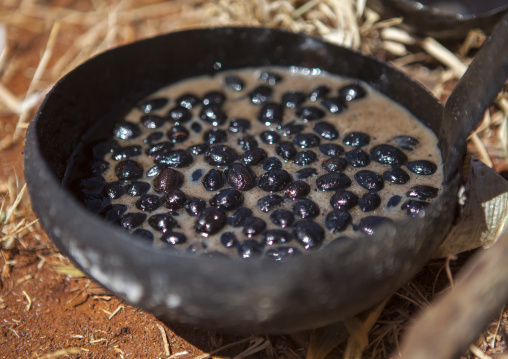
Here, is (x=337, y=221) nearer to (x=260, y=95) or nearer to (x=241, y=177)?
(x=241, y=177)

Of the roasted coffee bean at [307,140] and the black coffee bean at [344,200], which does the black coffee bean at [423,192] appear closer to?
the black coffee bean at [344,200]

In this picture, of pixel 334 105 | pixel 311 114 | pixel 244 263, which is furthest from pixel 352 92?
pixel 244 263

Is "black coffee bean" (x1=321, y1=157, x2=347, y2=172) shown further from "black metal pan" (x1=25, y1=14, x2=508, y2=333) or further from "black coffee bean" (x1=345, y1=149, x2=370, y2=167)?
"black metal pan" (x1=25, y1=14, x2=508, y2=333)

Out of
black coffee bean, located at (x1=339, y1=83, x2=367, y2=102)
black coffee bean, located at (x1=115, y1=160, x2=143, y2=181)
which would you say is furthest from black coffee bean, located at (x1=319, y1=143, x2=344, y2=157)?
black coffee bean, located at (x1=115, y1=160, x2=143, y2=181)

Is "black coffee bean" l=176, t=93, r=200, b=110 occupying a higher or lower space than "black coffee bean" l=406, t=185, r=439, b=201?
lower

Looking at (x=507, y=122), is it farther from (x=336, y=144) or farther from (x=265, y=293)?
(x=265, y=293)

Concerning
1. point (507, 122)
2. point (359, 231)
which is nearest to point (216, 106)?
point (359, 231)
